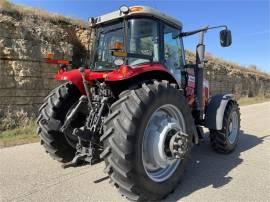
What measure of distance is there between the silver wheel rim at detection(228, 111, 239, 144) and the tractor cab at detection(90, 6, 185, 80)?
73.3 inches

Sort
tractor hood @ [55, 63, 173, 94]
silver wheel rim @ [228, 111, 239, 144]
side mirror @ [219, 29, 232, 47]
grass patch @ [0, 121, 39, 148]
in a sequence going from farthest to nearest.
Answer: grass patch @ [0, 121, 39, 148] < silver wheel rim @ [228, 111, 239, 144] < side mirror @ [219, 29, 232, 47] < tractor hood @ [55, 63, 173, 94]

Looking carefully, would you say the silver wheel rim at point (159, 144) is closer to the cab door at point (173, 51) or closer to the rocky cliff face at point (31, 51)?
the cab door at point (173, 51)

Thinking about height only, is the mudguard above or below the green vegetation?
below

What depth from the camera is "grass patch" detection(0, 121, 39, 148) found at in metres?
7.02

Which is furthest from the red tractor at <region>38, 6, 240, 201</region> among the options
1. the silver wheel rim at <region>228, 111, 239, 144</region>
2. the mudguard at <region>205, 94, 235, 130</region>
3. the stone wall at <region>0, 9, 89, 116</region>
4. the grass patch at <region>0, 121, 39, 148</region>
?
the stone wall at <region>0, 9, 89, 116</region>

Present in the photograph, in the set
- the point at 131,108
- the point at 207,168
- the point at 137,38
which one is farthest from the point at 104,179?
the point at 137,38

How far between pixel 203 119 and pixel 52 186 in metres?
3.19

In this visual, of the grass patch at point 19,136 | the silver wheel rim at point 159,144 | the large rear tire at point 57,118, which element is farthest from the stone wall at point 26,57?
the silver wheel rim at point 159,144

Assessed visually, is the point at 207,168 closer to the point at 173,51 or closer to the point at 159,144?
the point at 159,144

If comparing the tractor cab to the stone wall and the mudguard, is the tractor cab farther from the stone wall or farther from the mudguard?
the stone wall

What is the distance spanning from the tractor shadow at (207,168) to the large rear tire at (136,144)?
23 cm

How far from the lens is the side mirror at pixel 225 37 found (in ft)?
18.0

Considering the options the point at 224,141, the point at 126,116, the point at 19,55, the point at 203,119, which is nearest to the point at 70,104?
the point at 126,116

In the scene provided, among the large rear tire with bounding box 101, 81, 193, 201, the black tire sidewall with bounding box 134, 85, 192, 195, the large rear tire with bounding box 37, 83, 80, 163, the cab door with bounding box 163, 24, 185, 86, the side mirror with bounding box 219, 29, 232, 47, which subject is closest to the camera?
the large rear tire with bounding box 101, 81, 193, 201
